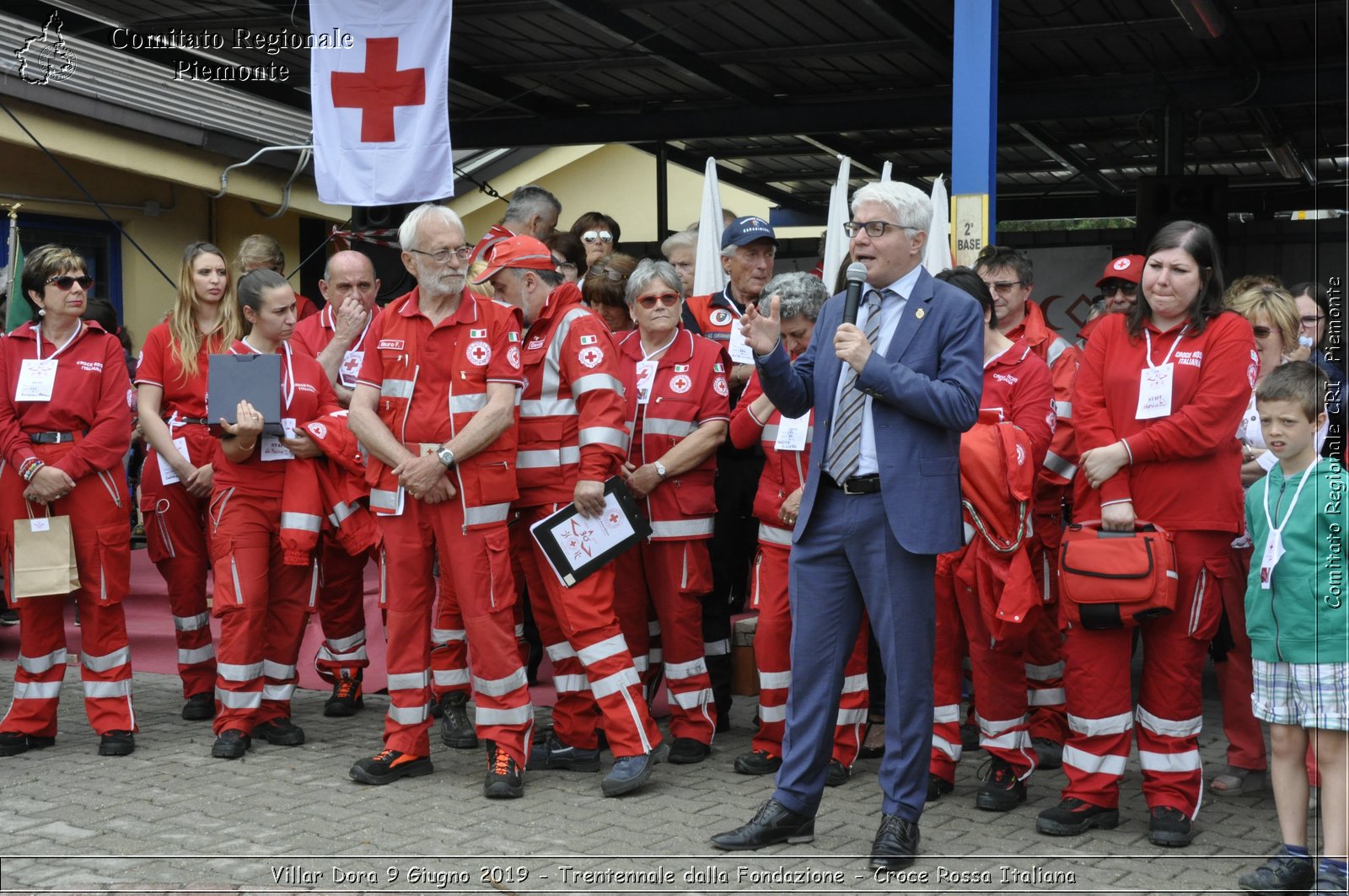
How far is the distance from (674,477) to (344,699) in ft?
7.33

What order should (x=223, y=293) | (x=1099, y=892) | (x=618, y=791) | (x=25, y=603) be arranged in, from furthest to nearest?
(x=223, y=293) < (x=25, y=603) < (x=618, y=791) < (x=1099, y=892)

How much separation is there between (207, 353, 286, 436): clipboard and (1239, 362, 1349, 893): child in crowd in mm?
4114

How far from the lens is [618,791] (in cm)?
551

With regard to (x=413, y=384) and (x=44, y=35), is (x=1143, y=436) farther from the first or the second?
(x=44, y=35)

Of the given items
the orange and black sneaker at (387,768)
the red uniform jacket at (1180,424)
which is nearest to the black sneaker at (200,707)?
the orange and black sneaker at (387,768)

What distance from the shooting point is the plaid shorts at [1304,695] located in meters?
4.32

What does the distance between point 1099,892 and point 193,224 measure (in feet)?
41.9

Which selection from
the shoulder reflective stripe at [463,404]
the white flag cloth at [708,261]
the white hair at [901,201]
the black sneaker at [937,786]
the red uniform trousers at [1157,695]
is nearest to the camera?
the white hair at [901,201]

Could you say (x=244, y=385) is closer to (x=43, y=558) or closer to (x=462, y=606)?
(x=43, y=558)

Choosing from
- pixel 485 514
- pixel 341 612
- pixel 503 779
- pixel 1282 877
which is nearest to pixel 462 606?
pixel 485 514

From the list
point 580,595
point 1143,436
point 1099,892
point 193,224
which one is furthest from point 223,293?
point 193,224

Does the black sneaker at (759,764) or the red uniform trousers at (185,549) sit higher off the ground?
the red uniform trousers at (185,549)

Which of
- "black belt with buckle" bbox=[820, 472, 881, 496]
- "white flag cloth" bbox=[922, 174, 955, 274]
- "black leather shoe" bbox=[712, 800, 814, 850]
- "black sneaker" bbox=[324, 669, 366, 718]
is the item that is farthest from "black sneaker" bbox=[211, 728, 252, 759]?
"white flag cloth" bbox=[922, 174, 955, 274]

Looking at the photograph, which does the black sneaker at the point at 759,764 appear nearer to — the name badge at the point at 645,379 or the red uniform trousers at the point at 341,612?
the name badge at the point at 645,379
